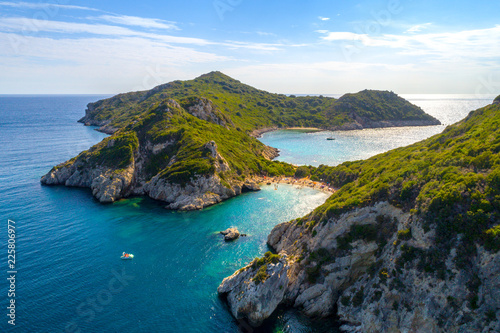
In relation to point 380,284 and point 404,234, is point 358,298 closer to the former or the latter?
point 380,284

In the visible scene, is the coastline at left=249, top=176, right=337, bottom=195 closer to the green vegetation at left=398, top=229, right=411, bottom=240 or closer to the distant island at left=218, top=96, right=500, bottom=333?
the distant island at left=218, top=96, right=500, bottom=333

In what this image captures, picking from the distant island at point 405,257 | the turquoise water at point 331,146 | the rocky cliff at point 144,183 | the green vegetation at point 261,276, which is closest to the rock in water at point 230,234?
the distant island at point 405,257

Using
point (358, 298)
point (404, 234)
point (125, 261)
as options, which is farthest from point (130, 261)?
point (404, 234)

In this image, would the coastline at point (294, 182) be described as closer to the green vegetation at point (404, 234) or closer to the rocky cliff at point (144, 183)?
the rocky cliff at point (144, 183)

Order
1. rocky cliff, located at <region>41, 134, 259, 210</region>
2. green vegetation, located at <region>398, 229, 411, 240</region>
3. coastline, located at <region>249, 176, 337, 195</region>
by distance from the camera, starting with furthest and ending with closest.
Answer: coastline, located at <region>249, 176, 337, 195</region>, rocky cliff, located at <region>41, 134, 259, 210</region>, green vegetation, located at <region>398, 229, 411, 240</region>

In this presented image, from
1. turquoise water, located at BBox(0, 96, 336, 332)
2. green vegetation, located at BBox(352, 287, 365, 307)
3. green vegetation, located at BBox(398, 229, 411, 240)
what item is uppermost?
green vegetation, located at BBox(398, 229, 411, 240)

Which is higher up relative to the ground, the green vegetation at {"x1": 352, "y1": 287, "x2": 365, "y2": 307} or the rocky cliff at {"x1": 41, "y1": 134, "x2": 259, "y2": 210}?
the rocky cliff at {"x1": 41, "y1": 134, "x2": 259, "y2": 210}

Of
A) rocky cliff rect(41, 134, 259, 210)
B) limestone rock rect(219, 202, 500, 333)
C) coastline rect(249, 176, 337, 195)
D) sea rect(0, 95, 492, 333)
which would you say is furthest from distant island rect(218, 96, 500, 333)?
coastline rect(249, 176, 337, 195)
